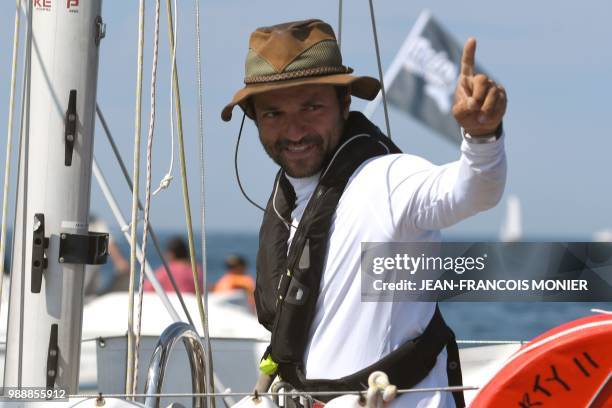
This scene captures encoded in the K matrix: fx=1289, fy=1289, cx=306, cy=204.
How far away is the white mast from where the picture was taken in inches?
141

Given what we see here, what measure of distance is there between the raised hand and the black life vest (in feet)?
2.01

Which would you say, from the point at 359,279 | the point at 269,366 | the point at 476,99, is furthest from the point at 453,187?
the point at 269,366

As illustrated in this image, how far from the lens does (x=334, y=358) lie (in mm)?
3023

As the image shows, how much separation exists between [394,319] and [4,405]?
0.96 meters

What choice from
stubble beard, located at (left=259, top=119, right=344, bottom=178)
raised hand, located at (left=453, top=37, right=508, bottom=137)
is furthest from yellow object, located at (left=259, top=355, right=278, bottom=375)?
raised hand, located at (left=453, top=37, right=508, bottom=137)

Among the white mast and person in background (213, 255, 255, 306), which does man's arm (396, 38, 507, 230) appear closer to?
the white mast

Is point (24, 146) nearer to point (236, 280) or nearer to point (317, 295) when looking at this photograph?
point (317, 295)

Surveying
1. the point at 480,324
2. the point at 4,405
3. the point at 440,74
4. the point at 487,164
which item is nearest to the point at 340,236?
the point at 487,164

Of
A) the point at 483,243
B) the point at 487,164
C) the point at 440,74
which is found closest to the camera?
the point at 487,164

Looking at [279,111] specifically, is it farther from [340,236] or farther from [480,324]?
[480,324]

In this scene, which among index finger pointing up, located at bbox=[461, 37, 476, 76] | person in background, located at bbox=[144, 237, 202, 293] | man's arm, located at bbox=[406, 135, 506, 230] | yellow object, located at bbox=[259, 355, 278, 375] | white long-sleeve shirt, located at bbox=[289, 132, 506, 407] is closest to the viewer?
index finger pointing up, located at bbox=[461, 37, 476, 76]

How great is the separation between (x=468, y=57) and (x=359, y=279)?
71 centimetres

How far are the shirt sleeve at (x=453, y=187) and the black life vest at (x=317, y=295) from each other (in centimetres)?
19

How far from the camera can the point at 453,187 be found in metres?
2.72
